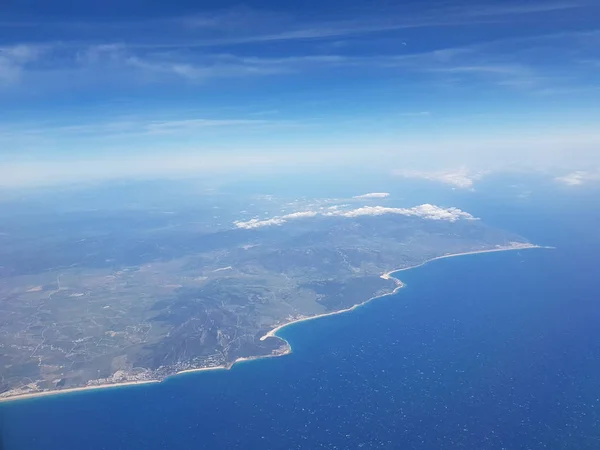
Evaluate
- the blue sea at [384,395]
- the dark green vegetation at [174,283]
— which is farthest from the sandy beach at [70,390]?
the blue sea at [384,395]

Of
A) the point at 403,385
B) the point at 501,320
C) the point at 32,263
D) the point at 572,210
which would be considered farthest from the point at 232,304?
the point at 572,210

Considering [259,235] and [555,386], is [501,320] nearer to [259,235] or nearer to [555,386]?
[555,386]

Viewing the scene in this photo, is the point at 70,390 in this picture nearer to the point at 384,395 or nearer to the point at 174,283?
the point at 384,395

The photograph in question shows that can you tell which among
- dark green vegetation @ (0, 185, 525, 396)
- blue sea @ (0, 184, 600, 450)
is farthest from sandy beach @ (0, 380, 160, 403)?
blue sea @ (0, 184, 600, 450)

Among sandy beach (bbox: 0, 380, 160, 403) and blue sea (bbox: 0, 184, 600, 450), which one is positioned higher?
blue sea (bbox: 0, 184, 600, 450)

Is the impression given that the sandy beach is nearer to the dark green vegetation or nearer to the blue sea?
the dark green vegetation

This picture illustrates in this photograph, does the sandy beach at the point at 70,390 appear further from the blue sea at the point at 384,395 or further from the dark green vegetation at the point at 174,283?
the blue sea at the point at 384,395

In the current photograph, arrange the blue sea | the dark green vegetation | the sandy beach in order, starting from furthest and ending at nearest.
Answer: the dark green vegetation, the sandy beach, the blue sea
